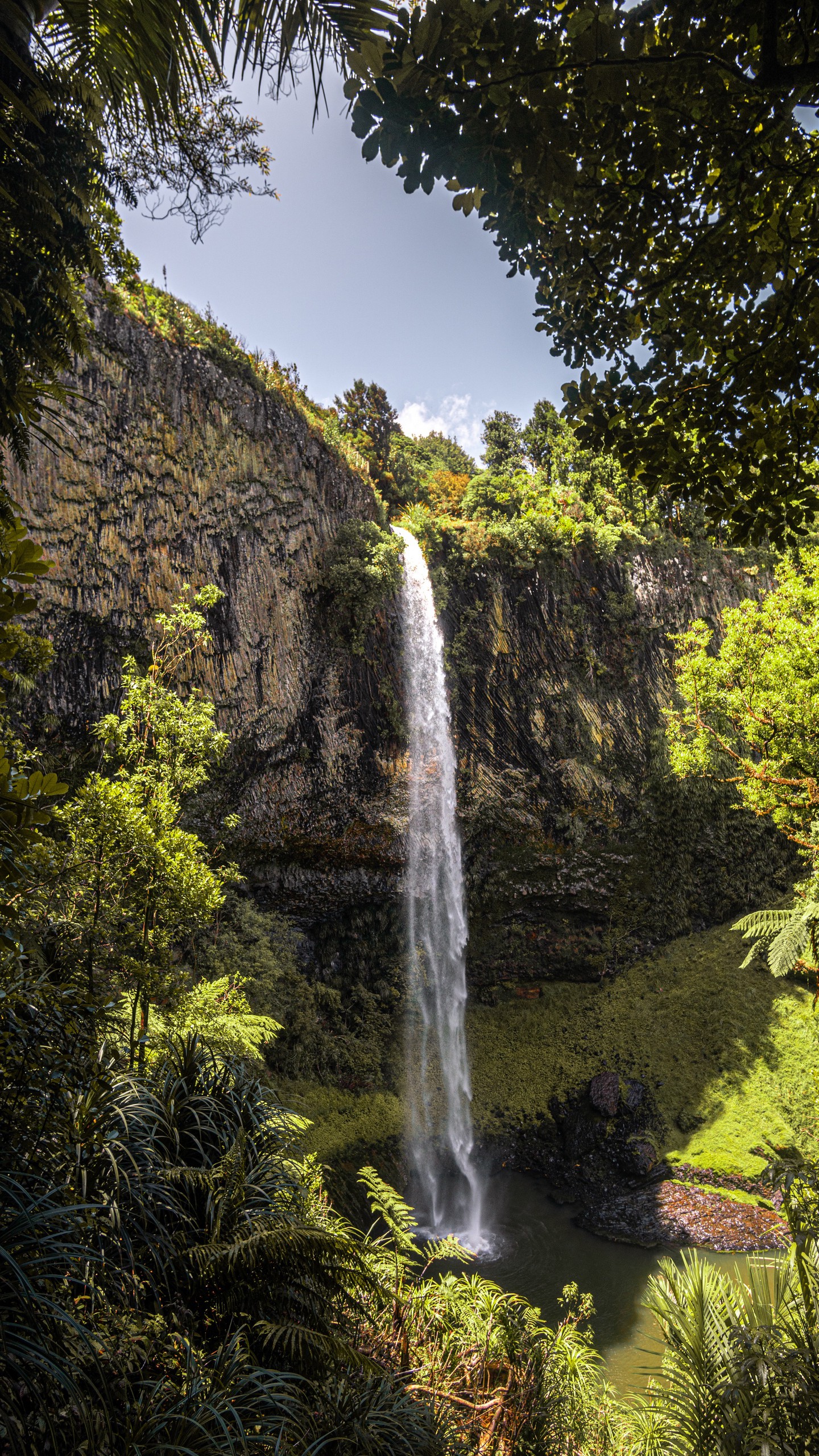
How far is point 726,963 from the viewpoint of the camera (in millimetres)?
13328

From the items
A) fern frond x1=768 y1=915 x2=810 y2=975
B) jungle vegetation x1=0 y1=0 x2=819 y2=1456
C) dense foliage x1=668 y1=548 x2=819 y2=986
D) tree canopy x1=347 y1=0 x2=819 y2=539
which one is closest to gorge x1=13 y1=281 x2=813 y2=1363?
fern frond x1=768 y1=915 x2=810 y2=975

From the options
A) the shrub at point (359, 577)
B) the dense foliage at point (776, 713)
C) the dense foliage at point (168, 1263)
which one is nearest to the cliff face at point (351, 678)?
the shrub at point (359, 577)

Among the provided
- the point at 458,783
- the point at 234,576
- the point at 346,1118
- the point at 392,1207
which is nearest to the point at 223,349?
the point at 234,576

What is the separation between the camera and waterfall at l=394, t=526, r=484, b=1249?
12720 millimetres

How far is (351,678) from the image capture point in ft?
40.3

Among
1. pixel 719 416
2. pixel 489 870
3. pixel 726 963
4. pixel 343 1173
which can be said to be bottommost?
pixel 343 1173

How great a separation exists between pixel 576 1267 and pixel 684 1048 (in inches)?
191

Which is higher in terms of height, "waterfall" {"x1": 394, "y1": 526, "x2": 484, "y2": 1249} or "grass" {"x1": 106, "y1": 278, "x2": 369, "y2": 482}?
"grass" {"x1": 106, "y1": 278, "x2": 369, "y2": 482}

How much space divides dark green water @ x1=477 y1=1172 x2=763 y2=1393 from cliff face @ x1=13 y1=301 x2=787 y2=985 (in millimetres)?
4487

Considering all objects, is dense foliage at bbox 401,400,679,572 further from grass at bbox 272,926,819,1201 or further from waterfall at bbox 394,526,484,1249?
grass at bbox 272,926,819,1201

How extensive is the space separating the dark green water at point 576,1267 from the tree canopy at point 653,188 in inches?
330

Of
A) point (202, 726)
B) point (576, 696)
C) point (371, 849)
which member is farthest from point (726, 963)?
point (202, 726)

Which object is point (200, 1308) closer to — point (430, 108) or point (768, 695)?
point (430, 108)

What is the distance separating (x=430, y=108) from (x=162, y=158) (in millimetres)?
3978
